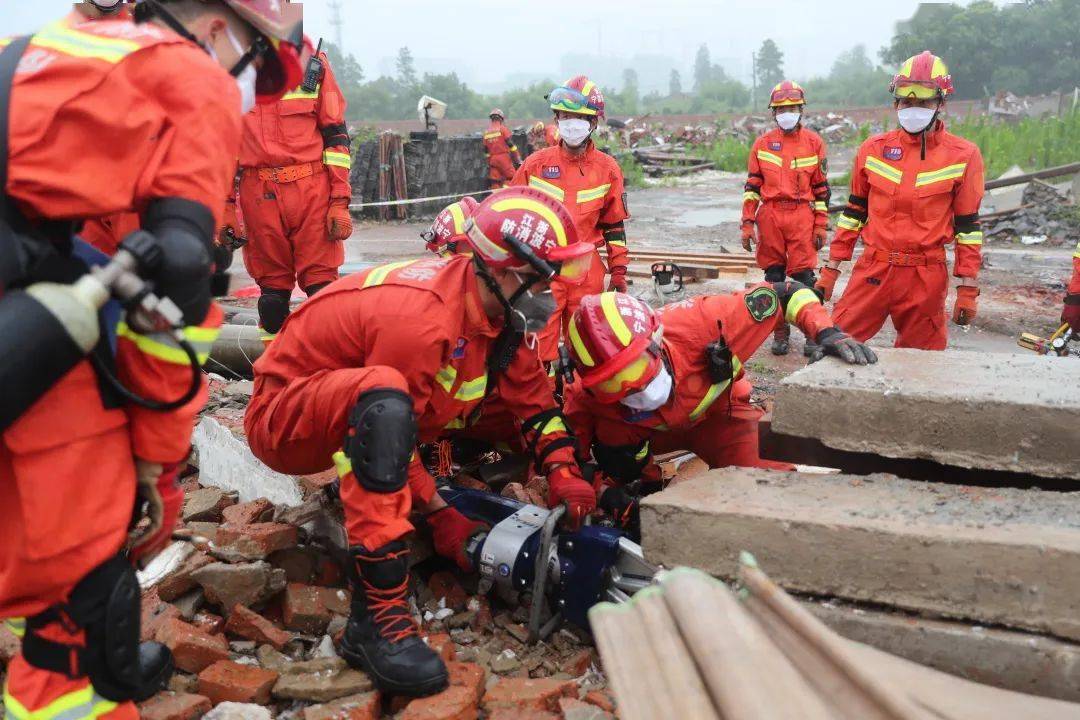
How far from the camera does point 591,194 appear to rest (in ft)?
21.2

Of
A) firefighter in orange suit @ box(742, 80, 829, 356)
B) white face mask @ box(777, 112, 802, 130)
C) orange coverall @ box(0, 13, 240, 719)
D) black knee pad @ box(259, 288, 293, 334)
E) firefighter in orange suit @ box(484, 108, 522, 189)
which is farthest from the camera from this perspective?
firefighter in orange suit @ box(484, 108, 522, 189)

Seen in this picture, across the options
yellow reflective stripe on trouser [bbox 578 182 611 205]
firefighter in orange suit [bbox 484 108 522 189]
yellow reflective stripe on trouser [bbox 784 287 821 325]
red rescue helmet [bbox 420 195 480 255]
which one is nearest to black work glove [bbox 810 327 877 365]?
yellow reflective stripe on trouser [bbox 784 287 821 325]

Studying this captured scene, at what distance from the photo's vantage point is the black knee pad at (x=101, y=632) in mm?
1917

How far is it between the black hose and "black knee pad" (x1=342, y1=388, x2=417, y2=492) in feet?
2.49

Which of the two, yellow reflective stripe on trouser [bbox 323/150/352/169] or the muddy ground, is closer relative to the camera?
yellow reflective stripe on trouser [bbox 323/150/352/169]

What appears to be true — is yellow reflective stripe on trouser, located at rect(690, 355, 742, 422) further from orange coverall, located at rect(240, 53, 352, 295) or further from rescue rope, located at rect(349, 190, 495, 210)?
rescue rope, located at rect(349, 190, 495, 210)

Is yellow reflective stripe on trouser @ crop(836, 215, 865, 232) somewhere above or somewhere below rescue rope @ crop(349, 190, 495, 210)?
above

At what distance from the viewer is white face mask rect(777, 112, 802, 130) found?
764 centimetres

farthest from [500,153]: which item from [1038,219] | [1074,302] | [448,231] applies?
[1074,302]

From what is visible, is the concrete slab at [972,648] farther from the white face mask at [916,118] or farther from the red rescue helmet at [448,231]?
the white face mask at [916,118]

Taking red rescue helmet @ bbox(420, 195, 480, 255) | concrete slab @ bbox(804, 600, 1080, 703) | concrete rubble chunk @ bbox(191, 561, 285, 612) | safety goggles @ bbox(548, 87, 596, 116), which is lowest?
concrete rubble chunk @ bbox(191, 561, 285, 612)

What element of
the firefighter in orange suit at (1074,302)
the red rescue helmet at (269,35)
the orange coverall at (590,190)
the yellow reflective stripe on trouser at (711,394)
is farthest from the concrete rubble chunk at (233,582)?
the firefighter in orange suit at (1074,302)

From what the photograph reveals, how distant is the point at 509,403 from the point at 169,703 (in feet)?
5.60

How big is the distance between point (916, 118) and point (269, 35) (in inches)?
177
